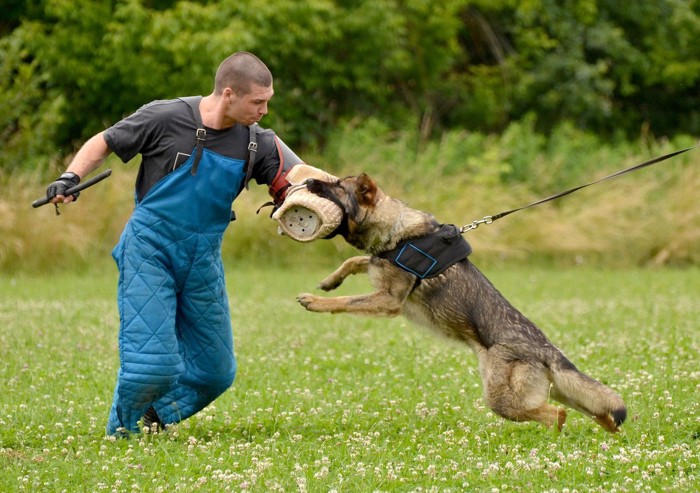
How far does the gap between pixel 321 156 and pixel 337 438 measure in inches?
625

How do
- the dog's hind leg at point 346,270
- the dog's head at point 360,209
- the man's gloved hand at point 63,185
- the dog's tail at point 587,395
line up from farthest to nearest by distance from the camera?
1. the dog's hind leg at point 346,270
2. the dog's head at point 360,209
3. the dog's tail at point 587,395
4. the man's gloved hand at point 63,185

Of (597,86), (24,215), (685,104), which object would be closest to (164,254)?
(24,215)

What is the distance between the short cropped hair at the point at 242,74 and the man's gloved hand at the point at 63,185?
98 cm

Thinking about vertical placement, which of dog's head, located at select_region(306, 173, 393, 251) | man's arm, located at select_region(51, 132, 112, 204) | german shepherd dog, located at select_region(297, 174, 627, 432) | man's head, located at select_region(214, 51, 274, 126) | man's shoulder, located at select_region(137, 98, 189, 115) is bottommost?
german shepherd dog, located at select_region(297, 174, 627, 432)

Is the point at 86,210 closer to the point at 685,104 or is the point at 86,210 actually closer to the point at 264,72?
the point at 264,72

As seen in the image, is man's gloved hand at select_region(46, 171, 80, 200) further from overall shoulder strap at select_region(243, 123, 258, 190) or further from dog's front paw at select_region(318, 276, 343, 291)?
dog's front paw at select_region(318, 276, 343, 291)

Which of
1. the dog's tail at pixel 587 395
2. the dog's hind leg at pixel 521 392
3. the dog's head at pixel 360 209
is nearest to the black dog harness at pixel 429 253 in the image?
the dog's head at pixel 360 209

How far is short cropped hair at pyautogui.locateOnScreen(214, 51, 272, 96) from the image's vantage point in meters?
5.64

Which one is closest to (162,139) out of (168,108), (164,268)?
(168,108)

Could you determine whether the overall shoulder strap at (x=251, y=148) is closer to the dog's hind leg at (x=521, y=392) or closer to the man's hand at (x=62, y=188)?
the man's hand at (x=62, y=188)

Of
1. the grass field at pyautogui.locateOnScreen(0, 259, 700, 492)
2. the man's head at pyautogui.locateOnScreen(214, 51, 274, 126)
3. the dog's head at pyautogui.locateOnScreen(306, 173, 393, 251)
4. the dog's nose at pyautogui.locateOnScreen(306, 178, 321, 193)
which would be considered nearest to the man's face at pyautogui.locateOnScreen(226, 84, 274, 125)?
the man's head at pyautogui.locateOnScreen(214, 51, 274, 126)

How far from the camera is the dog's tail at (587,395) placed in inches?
230

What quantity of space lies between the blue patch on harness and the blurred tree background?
1142 cm

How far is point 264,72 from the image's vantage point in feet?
18.7
